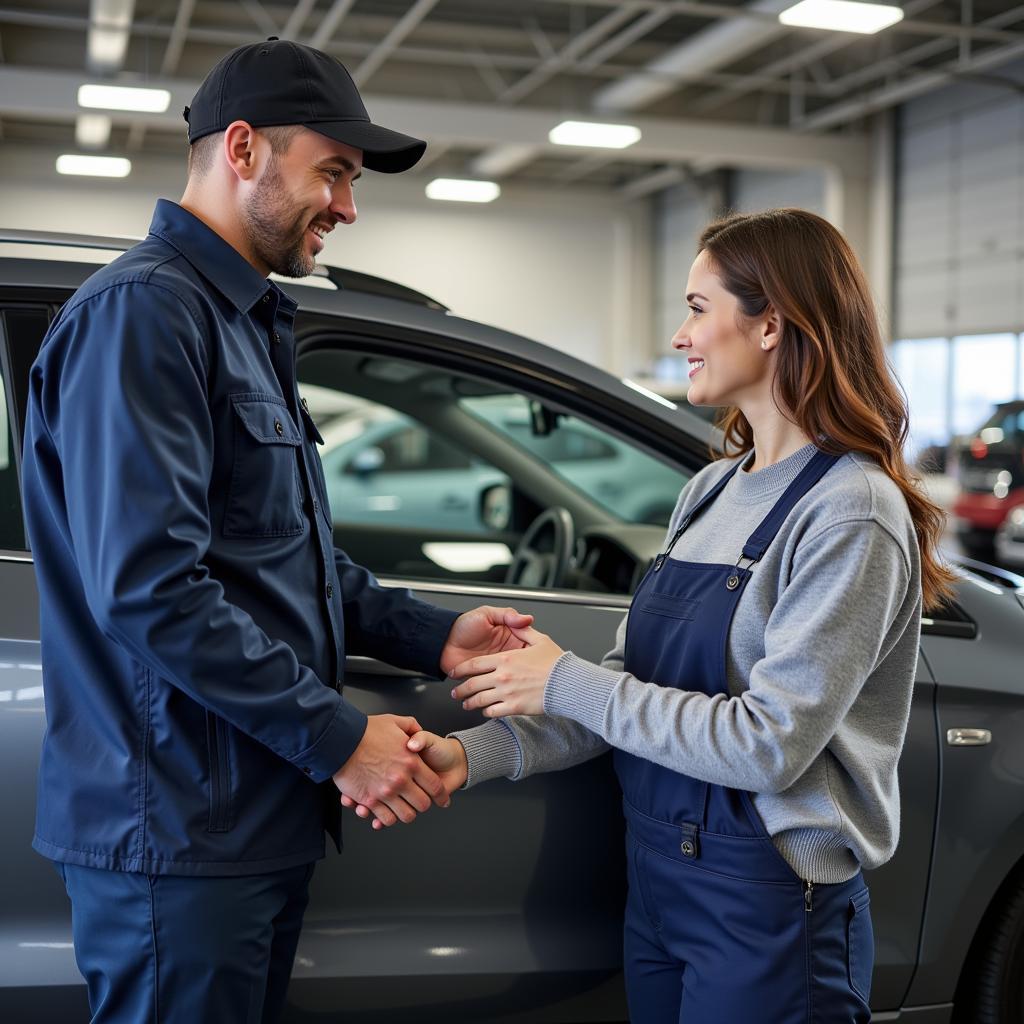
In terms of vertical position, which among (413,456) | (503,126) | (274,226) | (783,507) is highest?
(503,126)

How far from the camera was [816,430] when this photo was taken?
1609mm

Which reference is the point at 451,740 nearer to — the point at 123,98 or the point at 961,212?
the point at 123,98

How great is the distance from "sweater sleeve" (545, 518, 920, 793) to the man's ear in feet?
2.79

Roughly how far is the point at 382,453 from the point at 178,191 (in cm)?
1131

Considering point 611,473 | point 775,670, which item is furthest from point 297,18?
point 775,670

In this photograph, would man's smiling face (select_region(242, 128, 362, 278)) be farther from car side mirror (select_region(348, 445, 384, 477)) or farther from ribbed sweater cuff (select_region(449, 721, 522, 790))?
car side mirror (select_region(348, 445, 384, 477))

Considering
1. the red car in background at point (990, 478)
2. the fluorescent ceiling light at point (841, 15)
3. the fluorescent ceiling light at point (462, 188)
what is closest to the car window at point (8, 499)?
the fluorescent ceiling light at point (841, 15)

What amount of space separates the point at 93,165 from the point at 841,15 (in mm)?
10596

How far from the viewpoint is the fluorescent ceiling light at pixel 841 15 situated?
8.82 meters

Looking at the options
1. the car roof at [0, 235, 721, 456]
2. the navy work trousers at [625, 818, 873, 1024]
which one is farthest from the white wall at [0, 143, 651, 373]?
the navy work trousers at [625, 818, 873, 1024]

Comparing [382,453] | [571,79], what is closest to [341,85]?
[382,453]

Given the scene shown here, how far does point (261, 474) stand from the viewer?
1533mm

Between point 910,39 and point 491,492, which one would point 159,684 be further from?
point 910,39

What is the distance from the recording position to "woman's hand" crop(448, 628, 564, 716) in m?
1.65
